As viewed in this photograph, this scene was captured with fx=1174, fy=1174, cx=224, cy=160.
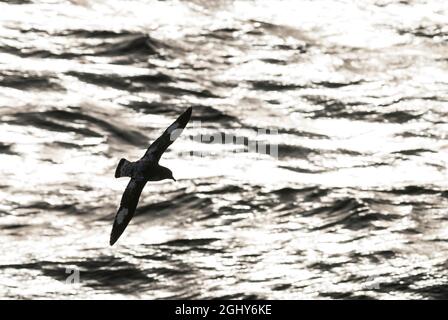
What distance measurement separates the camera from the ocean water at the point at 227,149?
15.2 meters

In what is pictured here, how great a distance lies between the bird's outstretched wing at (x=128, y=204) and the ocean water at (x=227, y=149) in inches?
92.5

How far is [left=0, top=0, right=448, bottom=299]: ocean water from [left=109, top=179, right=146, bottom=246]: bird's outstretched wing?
2.35 metres

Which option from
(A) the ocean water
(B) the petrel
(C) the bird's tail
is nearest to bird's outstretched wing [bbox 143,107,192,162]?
(B) the petrel

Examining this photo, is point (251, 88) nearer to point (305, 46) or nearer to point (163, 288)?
point (305, 46)

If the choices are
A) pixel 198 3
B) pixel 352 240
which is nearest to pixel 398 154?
pixel 352 240

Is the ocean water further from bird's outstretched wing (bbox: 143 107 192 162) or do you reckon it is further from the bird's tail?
bird's outstretched wing (bbox: 143 107 192 162)

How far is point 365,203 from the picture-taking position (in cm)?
1706

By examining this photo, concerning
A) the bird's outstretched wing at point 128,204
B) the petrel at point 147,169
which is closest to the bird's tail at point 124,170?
the petrel at point 147,169

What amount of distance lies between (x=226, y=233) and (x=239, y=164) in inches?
87.3

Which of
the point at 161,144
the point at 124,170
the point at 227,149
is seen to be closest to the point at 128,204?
the point at 124,170

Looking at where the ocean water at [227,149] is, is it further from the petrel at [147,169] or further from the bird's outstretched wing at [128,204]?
the petrel at [147,169]

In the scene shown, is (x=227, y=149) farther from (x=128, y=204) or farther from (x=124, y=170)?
(x=124, y=170)

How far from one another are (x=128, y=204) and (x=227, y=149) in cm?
642

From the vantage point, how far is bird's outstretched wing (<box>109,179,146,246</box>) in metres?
12.1
